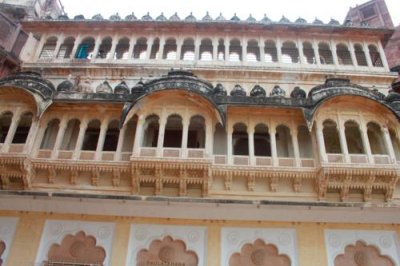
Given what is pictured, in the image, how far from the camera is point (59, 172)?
1211cm

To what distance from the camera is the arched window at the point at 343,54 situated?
16.5m

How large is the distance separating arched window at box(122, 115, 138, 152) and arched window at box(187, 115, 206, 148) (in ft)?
6.72

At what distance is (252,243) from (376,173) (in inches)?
177

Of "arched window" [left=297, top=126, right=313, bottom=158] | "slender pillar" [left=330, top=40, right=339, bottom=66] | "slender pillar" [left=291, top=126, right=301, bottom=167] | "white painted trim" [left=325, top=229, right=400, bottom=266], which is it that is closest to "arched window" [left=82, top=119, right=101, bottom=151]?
"slender pillar" [left=291, top=126, right=301, bottom=167]

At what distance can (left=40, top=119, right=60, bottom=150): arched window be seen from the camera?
13016 mm

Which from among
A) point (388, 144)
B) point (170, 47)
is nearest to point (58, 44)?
point (170, 47)

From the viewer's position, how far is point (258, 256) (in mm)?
11586

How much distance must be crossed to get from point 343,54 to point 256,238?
10097 millimetres

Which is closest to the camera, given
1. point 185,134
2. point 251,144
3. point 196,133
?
point 185,134

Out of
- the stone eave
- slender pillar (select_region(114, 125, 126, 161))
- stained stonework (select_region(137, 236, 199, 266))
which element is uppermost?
the stone eave

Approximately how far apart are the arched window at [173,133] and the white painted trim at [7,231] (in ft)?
18.5

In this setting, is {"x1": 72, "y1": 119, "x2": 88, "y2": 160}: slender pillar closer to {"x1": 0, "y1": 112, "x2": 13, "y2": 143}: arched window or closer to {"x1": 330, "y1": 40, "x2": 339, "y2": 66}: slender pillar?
{"x1": 0, "y1": 112, "x2": 13, "y2": 143}: arched window

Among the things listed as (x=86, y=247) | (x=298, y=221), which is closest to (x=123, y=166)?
(x=86, y=247)

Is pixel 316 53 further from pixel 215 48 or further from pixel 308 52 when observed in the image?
pixel 215 48
